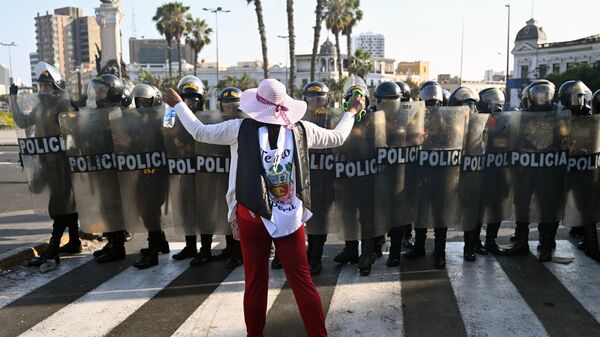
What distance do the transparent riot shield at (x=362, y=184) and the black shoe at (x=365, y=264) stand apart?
230 millimetres

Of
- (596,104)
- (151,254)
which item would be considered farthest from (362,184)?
(596,104)

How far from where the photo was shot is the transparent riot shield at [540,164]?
6.01m

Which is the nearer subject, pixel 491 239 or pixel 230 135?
pixel 230 135

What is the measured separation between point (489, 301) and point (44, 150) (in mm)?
4980

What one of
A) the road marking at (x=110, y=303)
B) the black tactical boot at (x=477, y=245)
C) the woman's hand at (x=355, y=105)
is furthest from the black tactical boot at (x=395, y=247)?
the road marking at (x=110, y=303)

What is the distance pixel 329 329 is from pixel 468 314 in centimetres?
123

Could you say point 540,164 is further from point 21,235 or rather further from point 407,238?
point 21,235

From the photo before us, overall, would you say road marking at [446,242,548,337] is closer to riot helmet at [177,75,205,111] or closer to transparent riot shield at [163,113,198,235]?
transparent riot shield at [163,113,198,235]

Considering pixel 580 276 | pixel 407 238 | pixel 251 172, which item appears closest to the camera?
pixel 251 172

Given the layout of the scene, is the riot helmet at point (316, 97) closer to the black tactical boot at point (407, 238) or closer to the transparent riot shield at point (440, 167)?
the transparent riot shield at point (440, 167)

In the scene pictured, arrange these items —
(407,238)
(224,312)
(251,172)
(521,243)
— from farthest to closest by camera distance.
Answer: (407,238)
(521,243)
(224,312)
(251,172)

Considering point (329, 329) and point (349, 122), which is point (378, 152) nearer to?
point (349, 122)

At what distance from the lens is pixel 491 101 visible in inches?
257

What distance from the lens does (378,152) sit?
570cm
